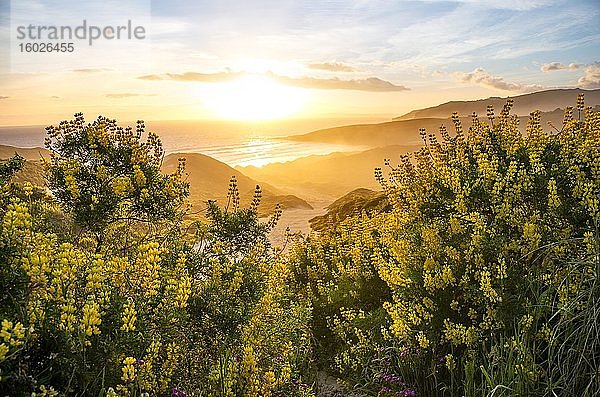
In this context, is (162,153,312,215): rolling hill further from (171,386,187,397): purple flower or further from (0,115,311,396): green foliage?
(171,386,187,397): purple flower

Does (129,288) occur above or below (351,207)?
above

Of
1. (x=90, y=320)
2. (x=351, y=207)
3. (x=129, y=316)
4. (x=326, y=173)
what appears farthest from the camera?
(x=326, y=173)

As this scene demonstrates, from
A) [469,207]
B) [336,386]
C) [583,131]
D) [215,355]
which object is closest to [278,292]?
[215,355]

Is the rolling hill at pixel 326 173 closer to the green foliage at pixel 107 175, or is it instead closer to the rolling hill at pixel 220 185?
the rolling hill at pixel 220 185

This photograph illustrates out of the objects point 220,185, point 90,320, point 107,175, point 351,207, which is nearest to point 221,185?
point 220,185

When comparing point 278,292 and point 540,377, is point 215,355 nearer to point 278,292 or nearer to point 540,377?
point 278,292

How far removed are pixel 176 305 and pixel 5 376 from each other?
34.5 inches

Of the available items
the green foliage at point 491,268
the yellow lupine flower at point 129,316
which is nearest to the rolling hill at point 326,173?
the green foliage at point 491,268

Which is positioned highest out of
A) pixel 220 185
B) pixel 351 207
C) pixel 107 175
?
pixel 107 175

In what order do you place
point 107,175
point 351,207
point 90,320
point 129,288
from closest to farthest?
1. point 90,320
2. point 129,288
3. point 107,175
4. point 351,207

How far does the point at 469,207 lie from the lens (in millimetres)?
3936

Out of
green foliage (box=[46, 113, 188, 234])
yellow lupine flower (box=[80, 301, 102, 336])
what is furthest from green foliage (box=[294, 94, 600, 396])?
yellow lupine flower (box=[80, 301, 102, 336])

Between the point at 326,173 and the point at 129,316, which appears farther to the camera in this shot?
the point at 326,173

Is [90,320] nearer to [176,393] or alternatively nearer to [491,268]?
[176,393]
